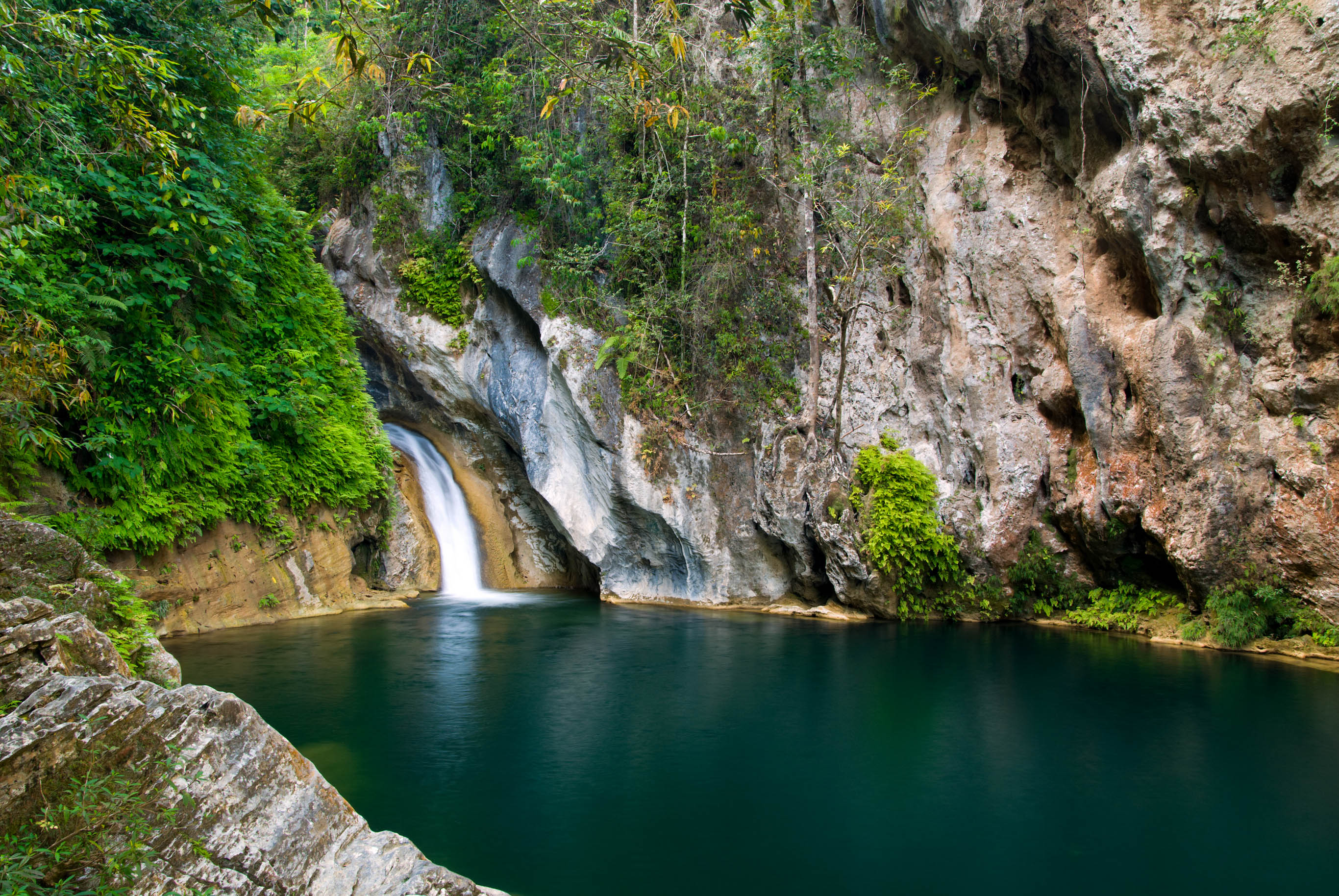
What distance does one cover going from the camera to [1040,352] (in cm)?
1303

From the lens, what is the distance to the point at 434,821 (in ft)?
19.8

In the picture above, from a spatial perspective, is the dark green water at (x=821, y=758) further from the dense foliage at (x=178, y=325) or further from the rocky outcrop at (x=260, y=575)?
the dense foliage at (x=178, y=325)

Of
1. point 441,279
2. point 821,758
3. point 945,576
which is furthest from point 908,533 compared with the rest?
point 441,279

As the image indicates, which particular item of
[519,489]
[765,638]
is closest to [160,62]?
[765,638]

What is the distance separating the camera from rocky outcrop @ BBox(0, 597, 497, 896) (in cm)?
335

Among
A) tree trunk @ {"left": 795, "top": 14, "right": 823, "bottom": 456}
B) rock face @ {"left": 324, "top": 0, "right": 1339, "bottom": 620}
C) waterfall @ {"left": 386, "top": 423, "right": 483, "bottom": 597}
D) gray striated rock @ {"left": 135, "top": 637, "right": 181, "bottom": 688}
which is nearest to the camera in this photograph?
gray striated rock @ {"left": 135, "top": 637, "right": 181, "bottom": 688}

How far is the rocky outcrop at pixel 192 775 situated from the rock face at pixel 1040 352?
34.4 ft

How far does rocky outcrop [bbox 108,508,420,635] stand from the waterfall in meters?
1.52

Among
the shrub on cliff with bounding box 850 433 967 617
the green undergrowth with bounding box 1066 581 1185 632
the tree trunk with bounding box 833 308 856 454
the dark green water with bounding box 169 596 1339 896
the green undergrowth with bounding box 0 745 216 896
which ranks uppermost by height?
the tree trunk with bounding box 833 308 856 454

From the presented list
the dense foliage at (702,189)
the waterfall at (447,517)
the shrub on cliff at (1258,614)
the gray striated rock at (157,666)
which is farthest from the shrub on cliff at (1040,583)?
the gray striated rock at (157,666)

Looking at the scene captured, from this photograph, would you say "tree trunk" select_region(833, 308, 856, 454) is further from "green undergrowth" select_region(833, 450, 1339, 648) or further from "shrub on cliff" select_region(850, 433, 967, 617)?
"shrub on cliff" select_region(850, 433, 967, 617)

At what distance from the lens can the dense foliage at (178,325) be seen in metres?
9.35

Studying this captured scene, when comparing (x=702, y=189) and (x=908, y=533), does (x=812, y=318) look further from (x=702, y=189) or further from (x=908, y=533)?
(x=908, y=533)

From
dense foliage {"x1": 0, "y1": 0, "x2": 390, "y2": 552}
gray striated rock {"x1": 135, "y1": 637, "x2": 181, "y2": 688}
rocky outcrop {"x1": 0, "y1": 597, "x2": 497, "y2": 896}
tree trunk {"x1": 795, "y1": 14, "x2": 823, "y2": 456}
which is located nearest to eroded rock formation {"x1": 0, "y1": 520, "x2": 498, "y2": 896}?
rocky outcrop {"x1": 0, "y1": 597, "x2": 497, "y2": 896}
